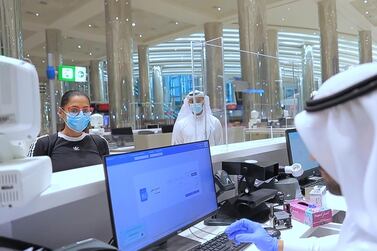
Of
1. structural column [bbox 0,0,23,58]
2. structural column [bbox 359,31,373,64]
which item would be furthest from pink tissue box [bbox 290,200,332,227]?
structural column [bbox 359,31,373,64]

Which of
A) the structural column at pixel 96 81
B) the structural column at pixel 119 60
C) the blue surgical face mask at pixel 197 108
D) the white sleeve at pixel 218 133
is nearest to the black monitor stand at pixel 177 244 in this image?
the white sleeve at pixel 218 133

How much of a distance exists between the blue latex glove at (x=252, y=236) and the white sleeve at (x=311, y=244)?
0.15 ft

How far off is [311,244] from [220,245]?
334 millimetres

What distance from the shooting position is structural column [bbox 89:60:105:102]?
1688 centimetres

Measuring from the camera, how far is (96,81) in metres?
17.0

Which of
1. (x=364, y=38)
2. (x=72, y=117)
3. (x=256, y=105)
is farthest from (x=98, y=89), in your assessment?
(x=72, y=117)

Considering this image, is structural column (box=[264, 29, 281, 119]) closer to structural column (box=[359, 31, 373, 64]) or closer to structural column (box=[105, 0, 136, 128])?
structural column (box=[105, 0, 136, 128])

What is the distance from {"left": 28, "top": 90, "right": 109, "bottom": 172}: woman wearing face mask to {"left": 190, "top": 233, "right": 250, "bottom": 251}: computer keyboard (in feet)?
4.41

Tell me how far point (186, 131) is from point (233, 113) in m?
0.63

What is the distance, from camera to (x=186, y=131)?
3719 millimetres

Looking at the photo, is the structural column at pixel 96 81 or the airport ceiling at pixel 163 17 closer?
the airport ceiling at pixel 163 17

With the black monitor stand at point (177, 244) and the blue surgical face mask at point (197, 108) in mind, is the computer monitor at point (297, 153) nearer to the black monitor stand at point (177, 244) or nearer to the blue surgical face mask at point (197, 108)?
the black monitor stand at point (177, 244)

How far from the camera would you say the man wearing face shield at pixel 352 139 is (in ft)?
2.31

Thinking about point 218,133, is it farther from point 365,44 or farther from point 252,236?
point 365,44
